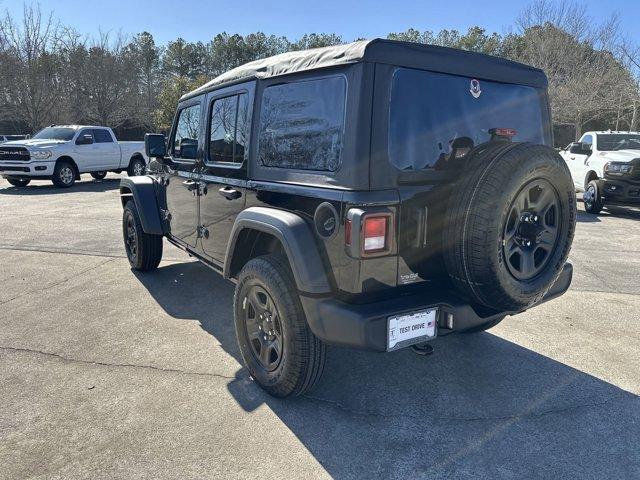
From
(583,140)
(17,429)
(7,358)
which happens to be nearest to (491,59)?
(17,429)

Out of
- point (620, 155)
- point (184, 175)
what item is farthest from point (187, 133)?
point (620, 155)

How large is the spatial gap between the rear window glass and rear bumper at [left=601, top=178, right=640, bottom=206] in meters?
8.01

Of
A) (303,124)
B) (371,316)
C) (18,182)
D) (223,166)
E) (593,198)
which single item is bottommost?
(18,182)

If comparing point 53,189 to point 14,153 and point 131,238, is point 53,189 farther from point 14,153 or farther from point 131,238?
point 131,238

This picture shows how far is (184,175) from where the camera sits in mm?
4332

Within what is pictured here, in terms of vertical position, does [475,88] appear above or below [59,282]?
above

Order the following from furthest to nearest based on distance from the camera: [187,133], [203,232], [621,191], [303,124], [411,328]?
[621,191], [187,133], [203,232], [303,124], [411,328]

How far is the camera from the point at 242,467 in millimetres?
2404

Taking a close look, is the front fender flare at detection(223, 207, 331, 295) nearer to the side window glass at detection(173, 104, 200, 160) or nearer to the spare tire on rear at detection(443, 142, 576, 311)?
the spare tire on rear at detection(443, 142, 576, 311)

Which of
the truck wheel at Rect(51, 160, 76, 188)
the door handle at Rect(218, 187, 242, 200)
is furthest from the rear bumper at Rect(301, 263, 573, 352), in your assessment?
the truck wheel at Rect(51, 160, 76, 188)

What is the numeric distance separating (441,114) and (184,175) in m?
2.51

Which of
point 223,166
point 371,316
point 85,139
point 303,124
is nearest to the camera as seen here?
point 371,316

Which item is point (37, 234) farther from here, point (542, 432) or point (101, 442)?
point (542, 432)

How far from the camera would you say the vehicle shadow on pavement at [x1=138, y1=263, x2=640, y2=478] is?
2.43 meters
